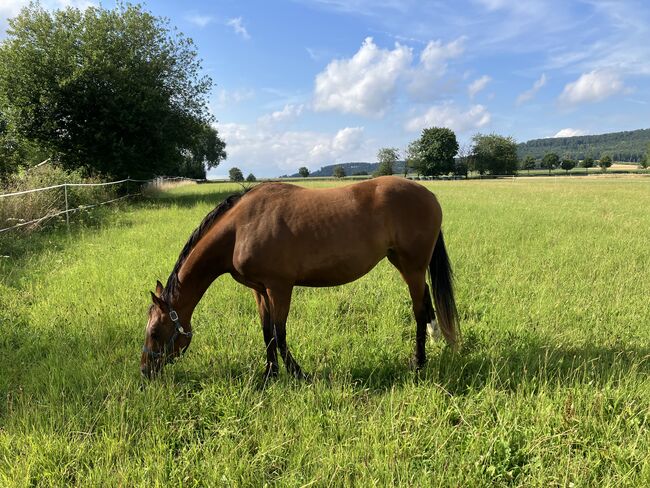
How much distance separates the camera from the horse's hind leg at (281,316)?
10.6 ft

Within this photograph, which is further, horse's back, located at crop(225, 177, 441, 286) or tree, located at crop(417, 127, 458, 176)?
tree, located at crop(417, 127, 458, 176)

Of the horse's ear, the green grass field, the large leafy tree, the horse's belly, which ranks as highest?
the large leafy tree

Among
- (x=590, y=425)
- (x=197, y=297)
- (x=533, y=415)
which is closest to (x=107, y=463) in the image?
(x=197, y=297)

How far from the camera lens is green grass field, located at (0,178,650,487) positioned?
224 cm

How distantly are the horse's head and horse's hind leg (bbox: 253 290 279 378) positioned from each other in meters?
0.74

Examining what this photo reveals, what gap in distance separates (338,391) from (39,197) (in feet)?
36.8

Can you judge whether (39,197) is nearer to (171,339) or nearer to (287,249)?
(171,339)

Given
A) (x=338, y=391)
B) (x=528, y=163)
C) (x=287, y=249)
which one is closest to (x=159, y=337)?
(x=287, y=249)

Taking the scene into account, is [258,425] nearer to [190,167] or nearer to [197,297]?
[197,297]

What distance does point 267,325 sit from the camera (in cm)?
348

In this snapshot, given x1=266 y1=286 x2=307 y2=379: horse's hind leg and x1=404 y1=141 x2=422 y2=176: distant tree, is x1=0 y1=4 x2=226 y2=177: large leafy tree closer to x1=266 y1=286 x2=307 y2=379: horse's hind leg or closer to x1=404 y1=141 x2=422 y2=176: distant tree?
x1=266 y1=286 x2=307 y2=379: horse's hind leg

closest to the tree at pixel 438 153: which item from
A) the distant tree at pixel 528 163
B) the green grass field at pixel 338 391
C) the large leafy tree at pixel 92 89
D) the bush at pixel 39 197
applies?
the distant tree at pixel 528 163

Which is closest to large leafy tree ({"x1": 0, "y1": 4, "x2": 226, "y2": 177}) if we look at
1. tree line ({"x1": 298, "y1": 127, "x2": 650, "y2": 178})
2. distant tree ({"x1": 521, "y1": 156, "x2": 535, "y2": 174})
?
tree line ({"x1": 298, "y1": 127, "x2": 650, "y2": 178})

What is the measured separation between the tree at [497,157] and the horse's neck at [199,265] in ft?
296
